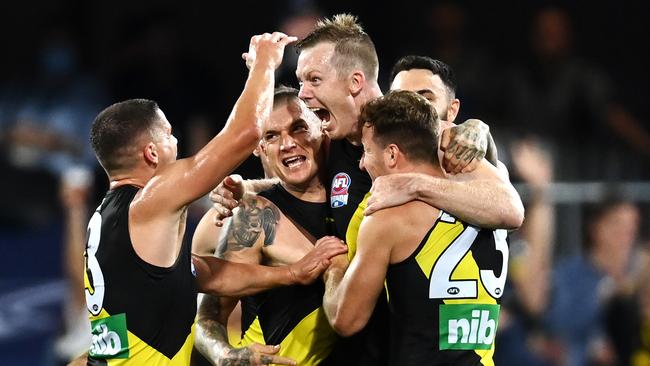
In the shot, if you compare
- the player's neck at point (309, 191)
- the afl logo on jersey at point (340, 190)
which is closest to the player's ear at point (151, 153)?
the player's neck at point (309, 191)

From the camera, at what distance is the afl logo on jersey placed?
6270 millimetres

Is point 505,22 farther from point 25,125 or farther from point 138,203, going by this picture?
point 138,203

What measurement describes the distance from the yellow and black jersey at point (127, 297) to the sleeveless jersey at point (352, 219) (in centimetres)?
85

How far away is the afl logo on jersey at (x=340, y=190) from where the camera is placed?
6270 millimetres

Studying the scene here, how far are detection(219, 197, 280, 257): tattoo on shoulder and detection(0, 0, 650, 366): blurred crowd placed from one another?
4.23 metres

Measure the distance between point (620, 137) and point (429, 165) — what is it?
6.74 m

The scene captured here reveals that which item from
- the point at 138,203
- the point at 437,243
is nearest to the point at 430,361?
the point at 437,243

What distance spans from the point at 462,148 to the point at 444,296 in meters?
0.71

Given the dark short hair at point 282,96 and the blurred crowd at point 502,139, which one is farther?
the blurred crowd at point 502,139

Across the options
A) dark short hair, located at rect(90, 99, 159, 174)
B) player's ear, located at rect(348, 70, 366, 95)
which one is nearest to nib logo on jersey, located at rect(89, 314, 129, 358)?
dark short hair, located at rect(90, 99, 159, 174)

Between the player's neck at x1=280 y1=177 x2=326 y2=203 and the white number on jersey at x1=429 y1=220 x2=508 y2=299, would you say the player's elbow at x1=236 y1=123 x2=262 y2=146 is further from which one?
the white number on jersey at x1=429 y1=220 x2=508 y2=299

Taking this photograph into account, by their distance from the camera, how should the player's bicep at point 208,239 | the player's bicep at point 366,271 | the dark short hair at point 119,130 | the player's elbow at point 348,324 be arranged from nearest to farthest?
the player's bicep at point 366,271 < the player's elbow at point 348,324 < the dark short hair at point 119,130 < the player's bicep at point 208,239

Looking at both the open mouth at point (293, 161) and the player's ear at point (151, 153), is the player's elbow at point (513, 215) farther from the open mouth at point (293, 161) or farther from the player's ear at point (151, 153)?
the player's ear at point (151, 153)

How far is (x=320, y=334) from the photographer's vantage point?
20.6ft
